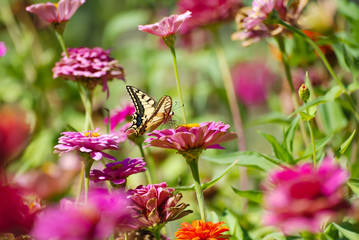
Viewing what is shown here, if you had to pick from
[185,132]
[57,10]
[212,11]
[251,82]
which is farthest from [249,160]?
[251,82]

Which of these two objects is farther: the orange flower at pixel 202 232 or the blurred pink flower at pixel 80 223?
the orange flower at pixel 202 232

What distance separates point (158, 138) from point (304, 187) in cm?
21

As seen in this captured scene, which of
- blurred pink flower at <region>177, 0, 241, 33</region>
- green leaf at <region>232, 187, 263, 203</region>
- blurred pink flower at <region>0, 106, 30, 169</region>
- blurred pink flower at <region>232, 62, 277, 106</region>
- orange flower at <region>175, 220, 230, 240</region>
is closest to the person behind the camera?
blurred pink flower at <region>0, 106, 30, 169</region>

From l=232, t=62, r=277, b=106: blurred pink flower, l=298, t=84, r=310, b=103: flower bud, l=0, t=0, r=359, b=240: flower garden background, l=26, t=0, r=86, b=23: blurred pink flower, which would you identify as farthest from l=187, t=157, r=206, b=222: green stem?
l=232, t=62, r=277, b=106: blurred pink flower

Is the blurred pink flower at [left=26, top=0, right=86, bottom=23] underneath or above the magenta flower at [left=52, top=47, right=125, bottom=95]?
above

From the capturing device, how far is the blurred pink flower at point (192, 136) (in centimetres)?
42

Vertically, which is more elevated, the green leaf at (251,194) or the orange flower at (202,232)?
the orange flower at (202,232)

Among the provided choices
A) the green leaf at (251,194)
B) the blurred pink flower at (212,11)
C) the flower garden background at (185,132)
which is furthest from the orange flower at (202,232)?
the blurred pink flower at (212,11)

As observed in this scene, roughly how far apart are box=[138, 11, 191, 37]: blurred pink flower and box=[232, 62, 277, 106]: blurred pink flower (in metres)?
0.92

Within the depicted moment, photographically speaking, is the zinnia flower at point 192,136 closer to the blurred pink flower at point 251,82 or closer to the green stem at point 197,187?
the green stem at point 197,187

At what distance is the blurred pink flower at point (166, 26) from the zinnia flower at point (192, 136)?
11 centimetres

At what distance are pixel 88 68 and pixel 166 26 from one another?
12cm

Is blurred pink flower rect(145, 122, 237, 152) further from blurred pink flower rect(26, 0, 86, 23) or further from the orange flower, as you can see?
blurred pink flower rect(26, 0, 86, 23)

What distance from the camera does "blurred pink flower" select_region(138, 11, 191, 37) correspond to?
486 millimetres
